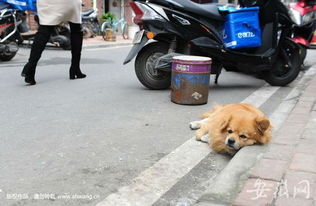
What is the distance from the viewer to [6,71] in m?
7.19

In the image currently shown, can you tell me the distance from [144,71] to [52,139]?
92.8 inches

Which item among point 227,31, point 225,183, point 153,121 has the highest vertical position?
point 227,31

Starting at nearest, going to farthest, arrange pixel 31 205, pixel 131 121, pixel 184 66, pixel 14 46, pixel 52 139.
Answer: pixel 31 205 → pixel 52 139 → pixel 131 121 → pixel 184 66 → pixel 14 46

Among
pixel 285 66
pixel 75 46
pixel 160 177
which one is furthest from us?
pixel 75 46

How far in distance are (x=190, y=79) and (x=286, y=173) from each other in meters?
2.40

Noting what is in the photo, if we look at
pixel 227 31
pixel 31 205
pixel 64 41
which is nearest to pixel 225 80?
pixel 227 31

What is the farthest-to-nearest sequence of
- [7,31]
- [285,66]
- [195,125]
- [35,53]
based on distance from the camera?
[7,31] < [285,66] < [35,53] < [195,125]

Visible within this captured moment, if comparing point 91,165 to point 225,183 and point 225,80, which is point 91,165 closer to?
point 225,183

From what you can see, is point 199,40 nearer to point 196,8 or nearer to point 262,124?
point 196,8

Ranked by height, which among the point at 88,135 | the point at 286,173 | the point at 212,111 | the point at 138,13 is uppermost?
the point at 138,13

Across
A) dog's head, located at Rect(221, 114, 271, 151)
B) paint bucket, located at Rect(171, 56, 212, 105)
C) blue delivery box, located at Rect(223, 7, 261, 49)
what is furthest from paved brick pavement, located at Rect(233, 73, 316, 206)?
blue delivery box, located at Rect(223, 7, 261, 49)

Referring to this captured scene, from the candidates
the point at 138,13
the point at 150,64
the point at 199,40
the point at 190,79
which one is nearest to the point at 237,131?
the point at 190,79

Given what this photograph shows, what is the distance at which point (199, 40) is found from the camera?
5566 mm

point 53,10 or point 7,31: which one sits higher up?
point 53,10
